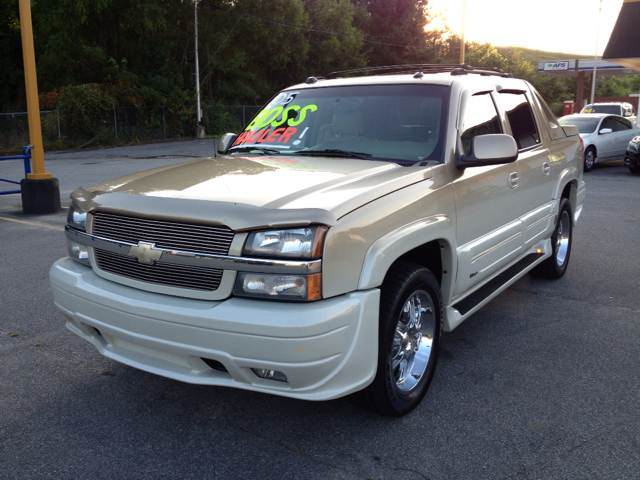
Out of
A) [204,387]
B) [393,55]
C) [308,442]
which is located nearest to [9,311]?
[204,387]

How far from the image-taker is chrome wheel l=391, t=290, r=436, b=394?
3.19 m

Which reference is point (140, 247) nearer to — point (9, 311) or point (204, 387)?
point (204, 387)

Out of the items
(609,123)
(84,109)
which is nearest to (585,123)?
(609,123)

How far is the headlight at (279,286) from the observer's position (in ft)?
8.29

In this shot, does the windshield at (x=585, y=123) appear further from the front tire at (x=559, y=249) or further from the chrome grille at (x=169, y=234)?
the chrome grille at (x=169, y=234)

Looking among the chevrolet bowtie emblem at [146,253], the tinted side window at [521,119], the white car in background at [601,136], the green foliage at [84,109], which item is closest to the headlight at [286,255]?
the chevrolet bowtie emblem at [146,253]

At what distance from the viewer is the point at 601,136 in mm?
15828

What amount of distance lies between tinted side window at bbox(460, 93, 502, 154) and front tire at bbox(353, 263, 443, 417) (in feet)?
3.40

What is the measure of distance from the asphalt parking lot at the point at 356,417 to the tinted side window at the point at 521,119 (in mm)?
1406

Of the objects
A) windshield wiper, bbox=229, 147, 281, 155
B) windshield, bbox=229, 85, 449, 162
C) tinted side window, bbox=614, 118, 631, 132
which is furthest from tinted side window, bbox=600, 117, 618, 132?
windshield wiper, bbox=229, 147, 281, 155

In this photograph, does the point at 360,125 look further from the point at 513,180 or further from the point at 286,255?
the point at 286,255

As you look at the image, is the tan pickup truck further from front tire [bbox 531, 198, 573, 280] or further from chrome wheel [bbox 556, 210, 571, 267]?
chrome wheel [bbox 556, 210, 571, 267]

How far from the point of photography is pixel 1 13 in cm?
3684

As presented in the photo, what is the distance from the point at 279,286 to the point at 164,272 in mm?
591
